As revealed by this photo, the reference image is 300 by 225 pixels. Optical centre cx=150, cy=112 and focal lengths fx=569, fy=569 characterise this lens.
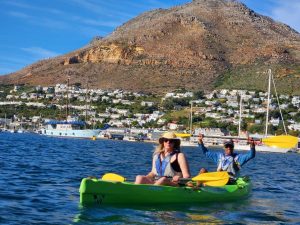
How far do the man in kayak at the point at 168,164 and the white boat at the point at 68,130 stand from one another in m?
91.9

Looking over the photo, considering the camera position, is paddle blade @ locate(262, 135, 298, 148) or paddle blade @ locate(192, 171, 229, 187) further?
paddle blade @ locate(262, 135, 298, 148)

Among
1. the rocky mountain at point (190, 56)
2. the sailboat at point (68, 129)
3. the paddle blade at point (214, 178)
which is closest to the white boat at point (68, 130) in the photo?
the sailboat at point (68, 129)

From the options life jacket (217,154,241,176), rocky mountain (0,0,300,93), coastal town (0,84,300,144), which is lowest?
life jacket (217,154,241,176)

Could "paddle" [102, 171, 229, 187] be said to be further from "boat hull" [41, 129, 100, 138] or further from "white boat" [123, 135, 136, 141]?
"white boat" [123, 135, 136, 141]

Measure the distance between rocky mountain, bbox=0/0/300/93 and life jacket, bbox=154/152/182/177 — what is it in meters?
124

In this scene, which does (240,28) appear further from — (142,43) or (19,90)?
(19,90)

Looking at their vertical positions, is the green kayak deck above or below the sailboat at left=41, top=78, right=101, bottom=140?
below

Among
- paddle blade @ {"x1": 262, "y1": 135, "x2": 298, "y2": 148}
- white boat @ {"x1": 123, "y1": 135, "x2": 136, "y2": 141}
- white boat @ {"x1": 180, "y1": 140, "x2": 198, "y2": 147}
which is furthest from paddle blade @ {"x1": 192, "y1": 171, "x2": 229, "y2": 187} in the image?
white boat @ {"x1": 123, "y1": 135, "x2": 136, "y2": 141}

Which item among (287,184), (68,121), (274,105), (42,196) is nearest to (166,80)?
(274,105)

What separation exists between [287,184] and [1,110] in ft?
469

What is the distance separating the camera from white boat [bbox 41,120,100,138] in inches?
4259

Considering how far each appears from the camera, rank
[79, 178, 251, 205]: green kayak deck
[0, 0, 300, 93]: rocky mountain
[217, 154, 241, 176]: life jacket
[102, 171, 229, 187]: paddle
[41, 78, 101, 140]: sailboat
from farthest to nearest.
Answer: [0, 0, 300, 93]: rocky mountain, [41, 78, 101, 140]: sailboat, [217, 154, 241, 176]: life jacket, [102, 171, 229, 187]: paddle, [79, 178, 251, 205]: green kayak deck

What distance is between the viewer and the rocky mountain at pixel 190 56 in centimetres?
14788

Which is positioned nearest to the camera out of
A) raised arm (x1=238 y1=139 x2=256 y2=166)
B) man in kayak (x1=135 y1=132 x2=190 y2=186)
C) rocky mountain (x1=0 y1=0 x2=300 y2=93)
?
man in kayak (x1=135 y1=132 x2=190 y2=186)
